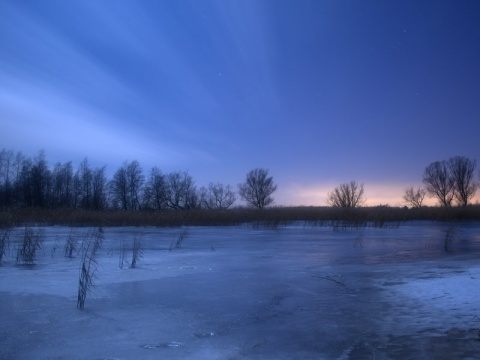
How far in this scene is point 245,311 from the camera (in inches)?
167

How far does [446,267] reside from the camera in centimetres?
690

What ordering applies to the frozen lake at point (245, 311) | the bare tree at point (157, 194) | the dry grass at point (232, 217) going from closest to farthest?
the frozen lake at point (245, 311), the dry grass at point (232, 217), the bare tree at point (157, 194)

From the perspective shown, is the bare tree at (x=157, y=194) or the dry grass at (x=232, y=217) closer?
the dry grass at (x=232, y=217)

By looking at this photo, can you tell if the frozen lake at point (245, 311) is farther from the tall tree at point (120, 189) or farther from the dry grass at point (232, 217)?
the tall tree at point (120, 189)

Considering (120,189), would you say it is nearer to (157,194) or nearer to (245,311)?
(157,194)

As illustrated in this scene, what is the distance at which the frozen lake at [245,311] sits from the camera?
307cm

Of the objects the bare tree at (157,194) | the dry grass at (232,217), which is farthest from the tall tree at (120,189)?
the dry grass at (232,217)

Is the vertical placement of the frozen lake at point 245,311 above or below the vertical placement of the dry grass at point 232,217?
below

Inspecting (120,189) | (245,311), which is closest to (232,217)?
(245,311)

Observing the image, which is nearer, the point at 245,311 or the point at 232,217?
the point at 245,311

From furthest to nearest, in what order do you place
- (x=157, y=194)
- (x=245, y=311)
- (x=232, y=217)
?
(x=157, y=194) → (x=232, y=217) → (x=245, y=311)

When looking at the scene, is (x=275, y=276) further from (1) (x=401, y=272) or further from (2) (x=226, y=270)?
(1) (x=401, y=272)

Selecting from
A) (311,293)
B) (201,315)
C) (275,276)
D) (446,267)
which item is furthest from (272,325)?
(446,267)

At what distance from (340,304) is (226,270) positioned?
280cm
